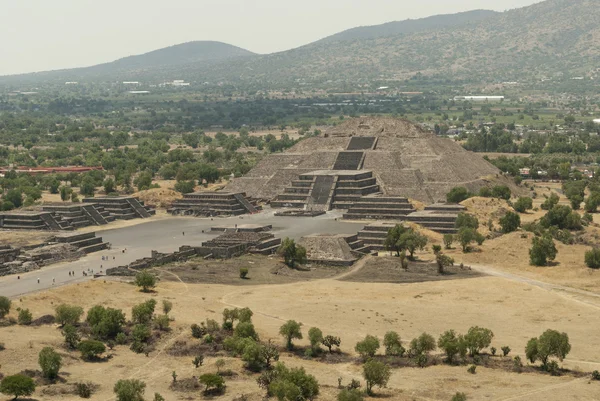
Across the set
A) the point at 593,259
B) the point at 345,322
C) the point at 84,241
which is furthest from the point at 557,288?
the point at 84,241

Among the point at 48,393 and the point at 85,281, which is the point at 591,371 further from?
the point at 85,281

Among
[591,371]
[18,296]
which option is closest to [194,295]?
[18,296]

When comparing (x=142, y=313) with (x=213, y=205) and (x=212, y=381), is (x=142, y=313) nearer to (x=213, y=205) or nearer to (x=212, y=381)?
(x=212, y=381)

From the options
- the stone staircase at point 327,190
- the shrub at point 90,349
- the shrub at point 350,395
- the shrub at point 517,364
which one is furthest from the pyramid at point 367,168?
the shrub at point 350,395

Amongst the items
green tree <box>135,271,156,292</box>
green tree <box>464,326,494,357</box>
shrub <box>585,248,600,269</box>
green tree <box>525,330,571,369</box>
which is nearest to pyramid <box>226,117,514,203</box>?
shrub <box>585,248,600,269</box>

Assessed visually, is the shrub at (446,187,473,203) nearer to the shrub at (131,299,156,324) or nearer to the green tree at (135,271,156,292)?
the green tree at (135,271,156,292)

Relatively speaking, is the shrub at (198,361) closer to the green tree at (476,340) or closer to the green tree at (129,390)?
the green tree at (129,390)
